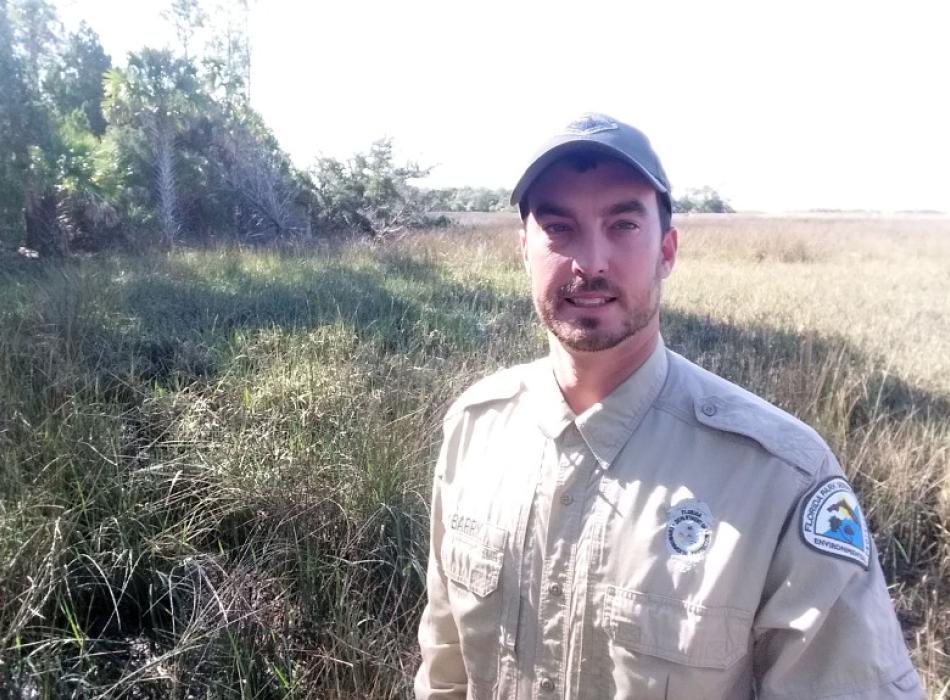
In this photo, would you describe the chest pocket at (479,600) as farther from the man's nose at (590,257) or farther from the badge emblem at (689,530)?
the man's nose at (590,257)

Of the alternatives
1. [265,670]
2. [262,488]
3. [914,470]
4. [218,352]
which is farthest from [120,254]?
[914,470]

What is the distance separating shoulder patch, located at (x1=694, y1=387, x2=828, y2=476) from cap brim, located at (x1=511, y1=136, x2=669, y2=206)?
1.37ft

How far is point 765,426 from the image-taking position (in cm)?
117

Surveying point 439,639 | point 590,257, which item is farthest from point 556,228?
point 439,639

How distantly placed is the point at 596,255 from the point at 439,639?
3.02 feet

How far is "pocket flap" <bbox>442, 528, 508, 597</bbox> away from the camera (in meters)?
1.36

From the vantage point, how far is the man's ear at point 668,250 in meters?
1.37

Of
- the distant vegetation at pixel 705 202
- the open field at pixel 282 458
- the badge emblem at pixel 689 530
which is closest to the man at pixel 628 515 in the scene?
the badge emblem at pixel 689 530

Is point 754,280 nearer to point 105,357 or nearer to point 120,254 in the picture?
point 105,357

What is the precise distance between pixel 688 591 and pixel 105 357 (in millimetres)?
3791

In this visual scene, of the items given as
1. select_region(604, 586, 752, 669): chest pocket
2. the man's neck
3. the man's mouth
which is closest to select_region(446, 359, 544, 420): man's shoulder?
the man's neck

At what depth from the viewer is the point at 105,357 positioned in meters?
4.00

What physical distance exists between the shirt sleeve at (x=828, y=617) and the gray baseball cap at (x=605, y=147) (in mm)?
617

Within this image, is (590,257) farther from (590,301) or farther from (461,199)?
(461,199)
